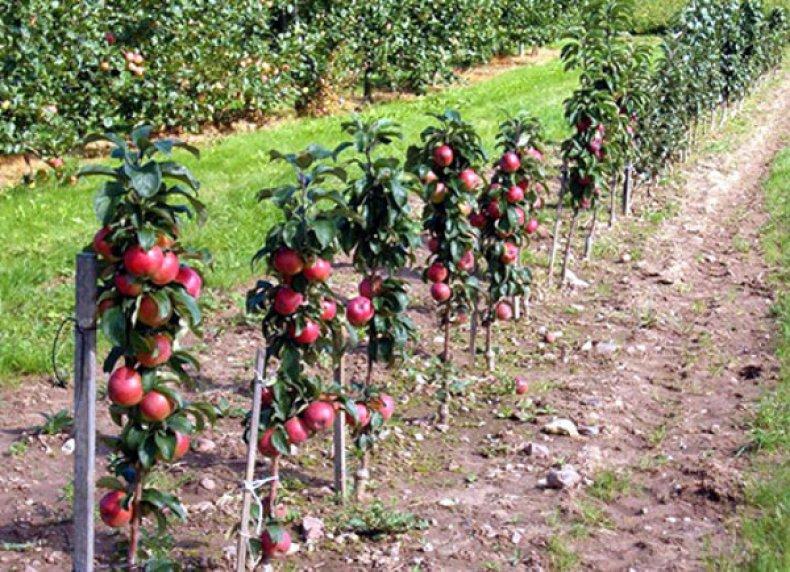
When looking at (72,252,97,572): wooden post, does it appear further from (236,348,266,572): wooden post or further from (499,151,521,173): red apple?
(499,151,521,173): red apple

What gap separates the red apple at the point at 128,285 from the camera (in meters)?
2.87

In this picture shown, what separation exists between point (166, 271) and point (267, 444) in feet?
3.49

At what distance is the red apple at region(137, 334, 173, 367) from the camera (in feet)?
9.72

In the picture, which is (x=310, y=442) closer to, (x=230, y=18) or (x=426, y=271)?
(x=426, y=271)

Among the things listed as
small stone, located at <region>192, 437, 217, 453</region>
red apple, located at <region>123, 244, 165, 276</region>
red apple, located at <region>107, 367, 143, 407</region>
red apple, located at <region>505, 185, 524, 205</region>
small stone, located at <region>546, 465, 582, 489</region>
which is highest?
red apple, located at <region>123, 244, 165, 276</region>

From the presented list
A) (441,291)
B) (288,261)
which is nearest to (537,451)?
(441,291)

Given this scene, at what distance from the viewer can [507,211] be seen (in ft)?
19.5

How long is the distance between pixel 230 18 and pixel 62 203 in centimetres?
431

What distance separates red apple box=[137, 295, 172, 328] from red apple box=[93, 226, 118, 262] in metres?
0.15

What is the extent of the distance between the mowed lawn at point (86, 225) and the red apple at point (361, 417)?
1971mm

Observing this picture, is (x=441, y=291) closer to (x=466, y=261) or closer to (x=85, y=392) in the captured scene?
(x=466, y=261)

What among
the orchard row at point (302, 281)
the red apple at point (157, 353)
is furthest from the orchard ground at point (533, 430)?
the red apple at point (157, 353)

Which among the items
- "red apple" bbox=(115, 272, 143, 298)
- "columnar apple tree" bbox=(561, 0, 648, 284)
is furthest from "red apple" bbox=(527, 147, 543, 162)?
"red apple" bbox=(115, 272, 143, 298)

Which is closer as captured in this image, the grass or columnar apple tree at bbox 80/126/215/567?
columnar apple tree at bbox 80/126/215/567
